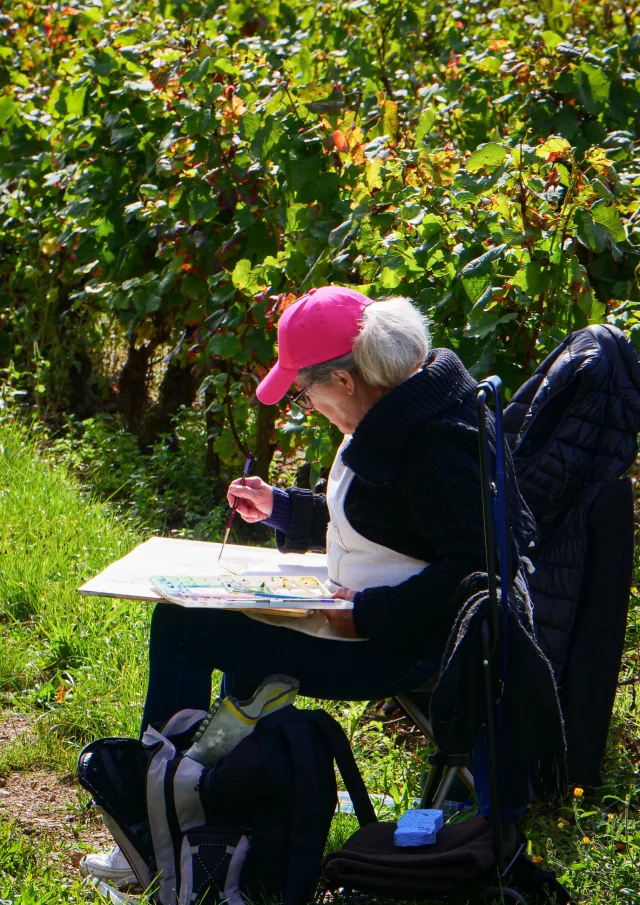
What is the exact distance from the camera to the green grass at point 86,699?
2.53m

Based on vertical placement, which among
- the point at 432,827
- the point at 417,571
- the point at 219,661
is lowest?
the point at 432,827

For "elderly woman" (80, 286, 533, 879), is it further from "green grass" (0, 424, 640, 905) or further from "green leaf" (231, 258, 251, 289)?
"green leaf" (231, 258, 251, 289)

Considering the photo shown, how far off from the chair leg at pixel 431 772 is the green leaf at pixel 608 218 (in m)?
1.40

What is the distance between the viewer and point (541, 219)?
3.14 metres

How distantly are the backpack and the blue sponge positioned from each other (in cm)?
13

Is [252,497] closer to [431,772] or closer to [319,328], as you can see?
[319,328]

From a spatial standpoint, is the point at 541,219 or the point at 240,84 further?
the point at 240,84

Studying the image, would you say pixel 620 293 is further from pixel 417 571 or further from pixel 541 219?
Result: pixel 417 571

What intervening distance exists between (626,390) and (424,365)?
526 mm

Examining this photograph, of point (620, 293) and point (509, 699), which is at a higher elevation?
point (620, 293)

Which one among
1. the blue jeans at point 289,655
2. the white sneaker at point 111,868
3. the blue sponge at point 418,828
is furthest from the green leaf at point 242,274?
the blue sponge at point 418,828

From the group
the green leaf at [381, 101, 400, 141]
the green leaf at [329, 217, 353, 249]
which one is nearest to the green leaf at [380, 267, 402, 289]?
the green leaf at [329, 217, 353, 249]

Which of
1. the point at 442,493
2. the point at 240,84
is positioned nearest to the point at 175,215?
the point at 240,84

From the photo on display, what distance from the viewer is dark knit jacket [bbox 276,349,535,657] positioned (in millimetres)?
2250
